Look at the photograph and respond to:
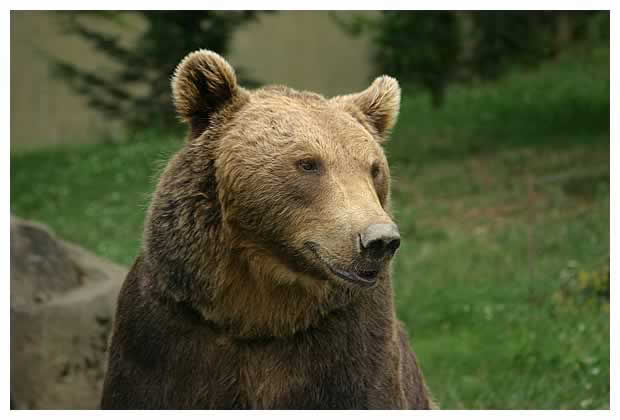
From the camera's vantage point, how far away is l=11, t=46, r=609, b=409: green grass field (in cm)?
736

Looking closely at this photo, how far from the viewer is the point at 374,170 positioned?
13.5 feet

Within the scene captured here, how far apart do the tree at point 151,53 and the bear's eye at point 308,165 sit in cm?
645

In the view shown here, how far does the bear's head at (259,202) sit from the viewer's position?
395 cm

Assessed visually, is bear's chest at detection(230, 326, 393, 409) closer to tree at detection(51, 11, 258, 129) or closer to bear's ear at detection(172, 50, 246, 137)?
bear's ear at detection(172, 50, 246, 137)

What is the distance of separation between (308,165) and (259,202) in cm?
25

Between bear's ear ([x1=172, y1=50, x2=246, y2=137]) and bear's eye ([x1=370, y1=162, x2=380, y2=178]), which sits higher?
bear's ear ([x1=172, y1=50, x2=246, y2=137])

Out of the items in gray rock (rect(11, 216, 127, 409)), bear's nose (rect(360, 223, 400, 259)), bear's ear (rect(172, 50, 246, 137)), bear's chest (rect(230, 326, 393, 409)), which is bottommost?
gray rock (rect(11, 216, 127, 409))

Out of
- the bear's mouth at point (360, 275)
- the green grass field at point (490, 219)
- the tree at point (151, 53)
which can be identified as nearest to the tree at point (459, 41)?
the green grass field at point (490, 219)

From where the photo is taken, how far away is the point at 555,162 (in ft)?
43.7

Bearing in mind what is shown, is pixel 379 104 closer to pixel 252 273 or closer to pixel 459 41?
pixel 252 273

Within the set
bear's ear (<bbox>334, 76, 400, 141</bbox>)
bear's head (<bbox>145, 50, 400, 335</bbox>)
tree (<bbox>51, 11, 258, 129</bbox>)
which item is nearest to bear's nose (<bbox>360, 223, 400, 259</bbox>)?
bear's head (<bbox>145, 50, 400, 335</bbox>)

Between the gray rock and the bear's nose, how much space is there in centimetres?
331
